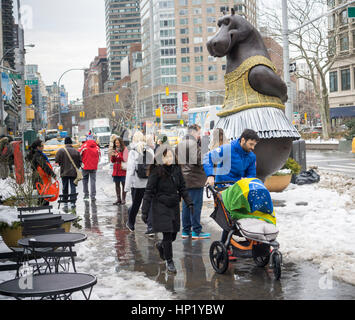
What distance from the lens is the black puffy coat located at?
672 centimetres

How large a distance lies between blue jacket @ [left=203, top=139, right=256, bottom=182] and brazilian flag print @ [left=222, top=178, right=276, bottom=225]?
30.2 inches

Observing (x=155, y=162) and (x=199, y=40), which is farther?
(x=199, y=40)

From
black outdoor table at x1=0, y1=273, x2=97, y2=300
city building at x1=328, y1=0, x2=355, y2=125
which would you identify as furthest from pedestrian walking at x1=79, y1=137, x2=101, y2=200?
city building at x1=328, y1=0, x2=355, y2=125

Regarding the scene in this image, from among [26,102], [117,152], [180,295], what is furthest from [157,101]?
[180,295]

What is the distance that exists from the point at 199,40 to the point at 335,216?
117801mm

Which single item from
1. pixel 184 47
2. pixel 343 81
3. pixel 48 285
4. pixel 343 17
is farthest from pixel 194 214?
pixel 184 47

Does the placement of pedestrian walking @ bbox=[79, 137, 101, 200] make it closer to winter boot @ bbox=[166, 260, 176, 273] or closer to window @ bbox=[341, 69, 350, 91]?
winter boot @ bbox=[166, 260, 176, 273]

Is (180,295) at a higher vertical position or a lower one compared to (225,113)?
lower

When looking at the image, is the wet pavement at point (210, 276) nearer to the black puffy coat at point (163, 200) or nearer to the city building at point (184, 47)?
the black puffy coat at point (163, 200)

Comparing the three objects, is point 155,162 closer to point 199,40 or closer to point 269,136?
point 269,136

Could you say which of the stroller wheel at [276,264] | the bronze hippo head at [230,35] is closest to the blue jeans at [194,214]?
the bronze hippo head at [230,35]

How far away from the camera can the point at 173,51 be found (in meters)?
126

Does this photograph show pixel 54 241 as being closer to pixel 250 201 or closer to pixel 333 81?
pixel 250 201

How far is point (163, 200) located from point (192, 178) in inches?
79.3
